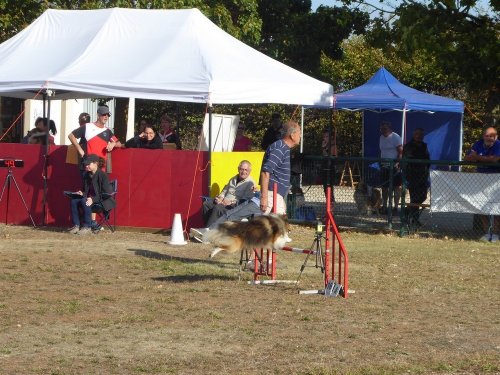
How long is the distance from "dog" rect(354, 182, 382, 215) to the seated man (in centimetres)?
430

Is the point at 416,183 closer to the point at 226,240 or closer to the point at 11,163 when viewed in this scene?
the point at 11,163

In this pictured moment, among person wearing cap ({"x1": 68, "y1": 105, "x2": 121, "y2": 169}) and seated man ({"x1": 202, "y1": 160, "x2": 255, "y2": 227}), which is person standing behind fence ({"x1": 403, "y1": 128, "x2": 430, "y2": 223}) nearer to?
seated man ({"x1": 202, "y1": 160, "x2": 255, "y2": 227})

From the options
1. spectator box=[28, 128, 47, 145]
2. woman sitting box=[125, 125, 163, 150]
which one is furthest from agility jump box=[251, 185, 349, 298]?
spectator box=[28, 128, 47, 145]

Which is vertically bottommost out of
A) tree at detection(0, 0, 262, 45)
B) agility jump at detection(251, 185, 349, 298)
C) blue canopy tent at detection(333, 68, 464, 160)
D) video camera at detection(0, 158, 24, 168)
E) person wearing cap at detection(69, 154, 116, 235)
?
agility jump at detection(251, 185, 349, 298)

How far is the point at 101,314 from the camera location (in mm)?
10164

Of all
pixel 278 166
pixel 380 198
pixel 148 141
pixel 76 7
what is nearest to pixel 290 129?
pixel 278 166

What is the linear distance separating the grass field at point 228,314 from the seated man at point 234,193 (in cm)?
70

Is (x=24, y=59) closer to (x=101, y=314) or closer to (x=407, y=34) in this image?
(x=407, y=34)

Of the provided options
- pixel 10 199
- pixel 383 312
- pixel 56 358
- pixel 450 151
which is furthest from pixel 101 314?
pixel 450 151

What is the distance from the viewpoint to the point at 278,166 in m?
12.5

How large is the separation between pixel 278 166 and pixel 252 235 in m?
1.31

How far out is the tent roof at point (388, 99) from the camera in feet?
75.2

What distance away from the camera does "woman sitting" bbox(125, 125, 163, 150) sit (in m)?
17.9

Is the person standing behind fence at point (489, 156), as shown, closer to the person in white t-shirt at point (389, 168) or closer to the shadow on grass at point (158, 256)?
the person in white t-shirt at point (389, 168)
